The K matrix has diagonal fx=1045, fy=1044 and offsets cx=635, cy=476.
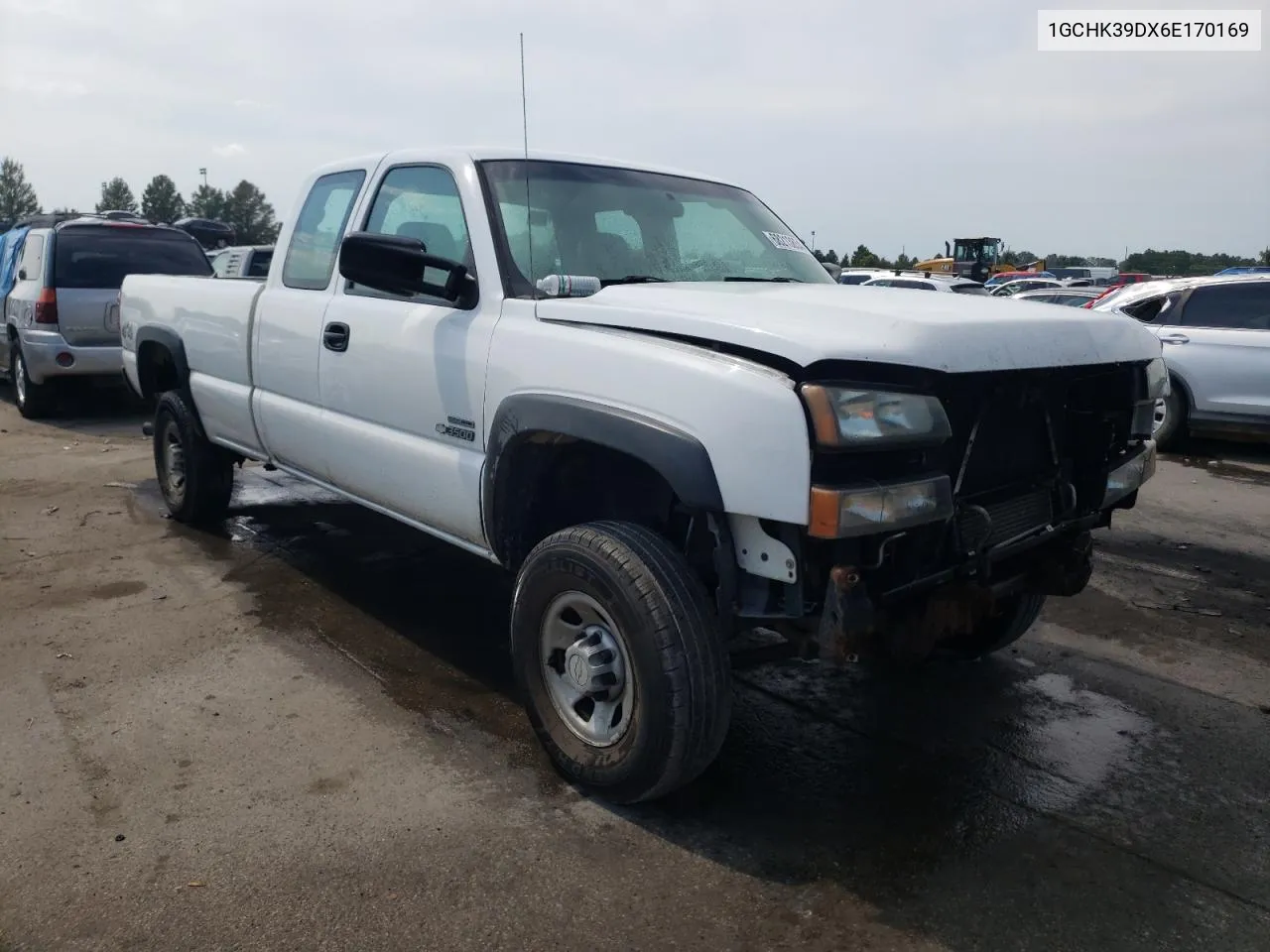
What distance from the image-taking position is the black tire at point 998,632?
410cm

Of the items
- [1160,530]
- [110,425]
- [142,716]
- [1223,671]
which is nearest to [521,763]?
[142,716]

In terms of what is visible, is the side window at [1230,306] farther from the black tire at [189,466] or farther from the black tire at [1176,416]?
the black tire at [189,466]

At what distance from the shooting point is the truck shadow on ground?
2.88 m

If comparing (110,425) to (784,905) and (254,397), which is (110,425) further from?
(784,905)

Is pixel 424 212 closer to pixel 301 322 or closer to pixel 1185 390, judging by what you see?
pixel 301 322

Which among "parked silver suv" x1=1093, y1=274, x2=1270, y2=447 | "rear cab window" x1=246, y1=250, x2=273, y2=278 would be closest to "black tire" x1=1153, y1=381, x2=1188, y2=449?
"parked silver suv" x1=1093, y1=274, x2=1270, y2=447

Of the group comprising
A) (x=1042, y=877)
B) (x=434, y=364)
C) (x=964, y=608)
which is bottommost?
(x=1042, y=877)

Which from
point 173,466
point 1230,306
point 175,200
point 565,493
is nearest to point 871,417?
point 565,493

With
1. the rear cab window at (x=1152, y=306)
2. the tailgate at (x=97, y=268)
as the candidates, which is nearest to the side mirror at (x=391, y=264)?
the tailgate at (x=97, y=268)

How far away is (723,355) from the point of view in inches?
109

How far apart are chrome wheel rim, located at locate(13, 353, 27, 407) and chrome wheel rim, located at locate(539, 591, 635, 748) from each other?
29.4ft

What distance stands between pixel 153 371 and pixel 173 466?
1.99ft

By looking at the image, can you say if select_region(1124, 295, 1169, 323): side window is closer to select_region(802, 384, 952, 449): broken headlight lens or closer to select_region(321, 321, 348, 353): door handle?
select_region(321, 321, 348, 353): door handle

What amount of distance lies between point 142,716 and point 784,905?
235 cm
